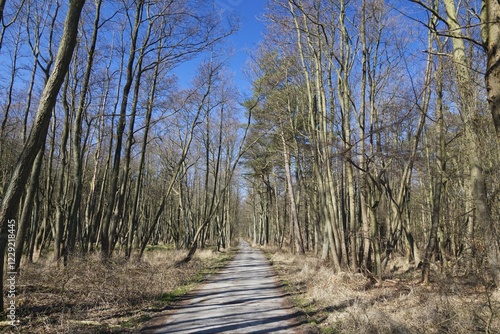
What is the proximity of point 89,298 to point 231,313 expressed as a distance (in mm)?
3064

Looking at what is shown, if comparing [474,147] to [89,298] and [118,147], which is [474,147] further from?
[118,147]

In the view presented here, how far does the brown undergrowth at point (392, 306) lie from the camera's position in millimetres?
5223

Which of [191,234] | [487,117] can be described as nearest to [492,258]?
[487,117]

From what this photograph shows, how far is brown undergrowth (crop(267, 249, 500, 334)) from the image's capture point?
5.22m

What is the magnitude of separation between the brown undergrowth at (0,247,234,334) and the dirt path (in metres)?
0.53

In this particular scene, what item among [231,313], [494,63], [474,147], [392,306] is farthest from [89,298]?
[474,147]

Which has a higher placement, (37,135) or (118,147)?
(118,147)

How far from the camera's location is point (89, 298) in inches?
288

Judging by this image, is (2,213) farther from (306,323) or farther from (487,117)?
(487,117)

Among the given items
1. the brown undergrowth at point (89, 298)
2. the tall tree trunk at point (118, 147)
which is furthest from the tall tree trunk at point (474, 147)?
the tall tree trunk at point (118, 147)

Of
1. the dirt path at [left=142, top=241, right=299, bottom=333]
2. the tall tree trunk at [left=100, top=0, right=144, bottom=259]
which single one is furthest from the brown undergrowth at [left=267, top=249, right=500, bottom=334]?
the tall tree trunk at [left=100, top=0, right=144, bottom=259]

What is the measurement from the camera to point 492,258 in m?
6.39

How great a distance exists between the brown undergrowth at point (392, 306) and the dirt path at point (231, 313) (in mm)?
536

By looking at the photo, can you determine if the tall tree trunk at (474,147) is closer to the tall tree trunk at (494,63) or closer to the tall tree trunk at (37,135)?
the tall tree trunk at (494,63)
